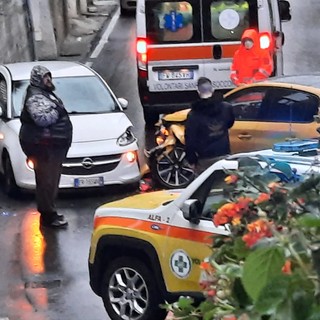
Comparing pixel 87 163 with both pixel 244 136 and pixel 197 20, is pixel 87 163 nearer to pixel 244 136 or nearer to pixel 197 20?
pixel 244 136

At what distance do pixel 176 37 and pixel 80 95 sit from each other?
2.27 metres

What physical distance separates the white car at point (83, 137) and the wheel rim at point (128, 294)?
4.55m

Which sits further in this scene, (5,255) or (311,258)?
(5,255)

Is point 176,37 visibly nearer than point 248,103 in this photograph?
No

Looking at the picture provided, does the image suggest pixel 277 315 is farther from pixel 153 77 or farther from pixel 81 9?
pixel 81 9

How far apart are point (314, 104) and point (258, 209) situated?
7.69 meters

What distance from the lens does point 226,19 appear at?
16.0 meters

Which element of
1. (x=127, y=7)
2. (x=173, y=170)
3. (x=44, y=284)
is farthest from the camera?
(x=127, y=7)

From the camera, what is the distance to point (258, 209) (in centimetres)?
403

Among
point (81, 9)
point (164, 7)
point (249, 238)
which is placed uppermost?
point (249, 238)

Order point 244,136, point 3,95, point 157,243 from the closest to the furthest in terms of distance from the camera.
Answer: point 157,243 → point 244,136 → point 3,95

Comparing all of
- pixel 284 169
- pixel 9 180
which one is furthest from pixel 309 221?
pixel 9 180

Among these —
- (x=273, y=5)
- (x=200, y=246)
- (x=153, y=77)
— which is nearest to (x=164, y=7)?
(x=153, y=77)

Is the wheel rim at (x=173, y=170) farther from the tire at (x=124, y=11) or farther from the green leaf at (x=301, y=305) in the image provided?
the tire at (x=124, y=11)
